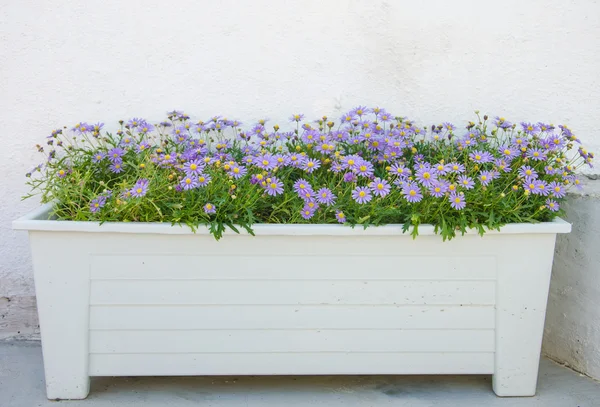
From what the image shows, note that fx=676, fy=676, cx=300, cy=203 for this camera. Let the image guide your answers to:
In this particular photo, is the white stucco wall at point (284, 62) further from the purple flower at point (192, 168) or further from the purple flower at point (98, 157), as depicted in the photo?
the purple flower at point (192, 168)

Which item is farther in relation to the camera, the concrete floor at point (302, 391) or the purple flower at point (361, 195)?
the concrete floor at point (302, 391)

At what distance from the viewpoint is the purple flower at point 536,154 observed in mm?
1934

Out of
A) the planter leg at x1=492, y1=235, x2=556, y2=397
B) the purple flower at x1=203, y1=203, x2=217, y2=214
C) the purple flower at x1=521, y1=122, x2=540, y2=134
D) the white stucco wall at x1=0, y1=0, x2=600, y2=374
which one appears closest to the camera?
the purple flower at x1=203, y1=203, x2=217, y2=214


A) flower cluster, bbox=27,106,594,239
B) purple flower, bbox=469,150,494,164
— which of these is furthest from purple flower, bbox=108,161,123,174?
purple flower, bbox=469,150,494,164

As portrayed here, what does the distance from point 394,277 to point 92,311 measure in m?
0.82

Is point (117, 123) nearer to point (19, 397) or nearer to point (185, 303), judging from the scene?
point (185, 303)

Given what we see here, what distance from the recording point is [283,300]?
1818 mm

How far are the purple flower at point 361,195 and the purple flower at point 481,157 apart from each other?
13.3 inches

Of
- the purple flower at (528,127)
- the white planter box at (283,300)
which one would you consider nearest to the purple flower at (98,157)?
the white planter box at (283,300)

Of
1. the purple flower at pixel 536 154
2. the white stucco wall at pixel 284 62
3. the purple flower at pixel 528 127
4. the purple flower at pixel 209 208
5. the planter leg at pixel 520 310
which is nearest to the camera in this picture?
the purple flower at pixel 209 208

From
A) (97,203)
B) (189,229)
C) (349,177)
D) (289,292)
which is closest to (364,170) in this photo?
(349,177)

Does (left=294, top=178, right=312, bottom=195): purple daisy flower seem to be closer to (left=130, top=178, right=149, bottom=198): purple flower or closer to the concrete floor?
(left=130, top=178, right=149, bottom=198): purple flower

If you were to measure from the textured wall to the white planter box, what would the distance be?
0.90 feet

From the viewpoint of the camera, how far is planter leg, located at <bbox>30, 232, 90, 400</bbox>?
1.78m
